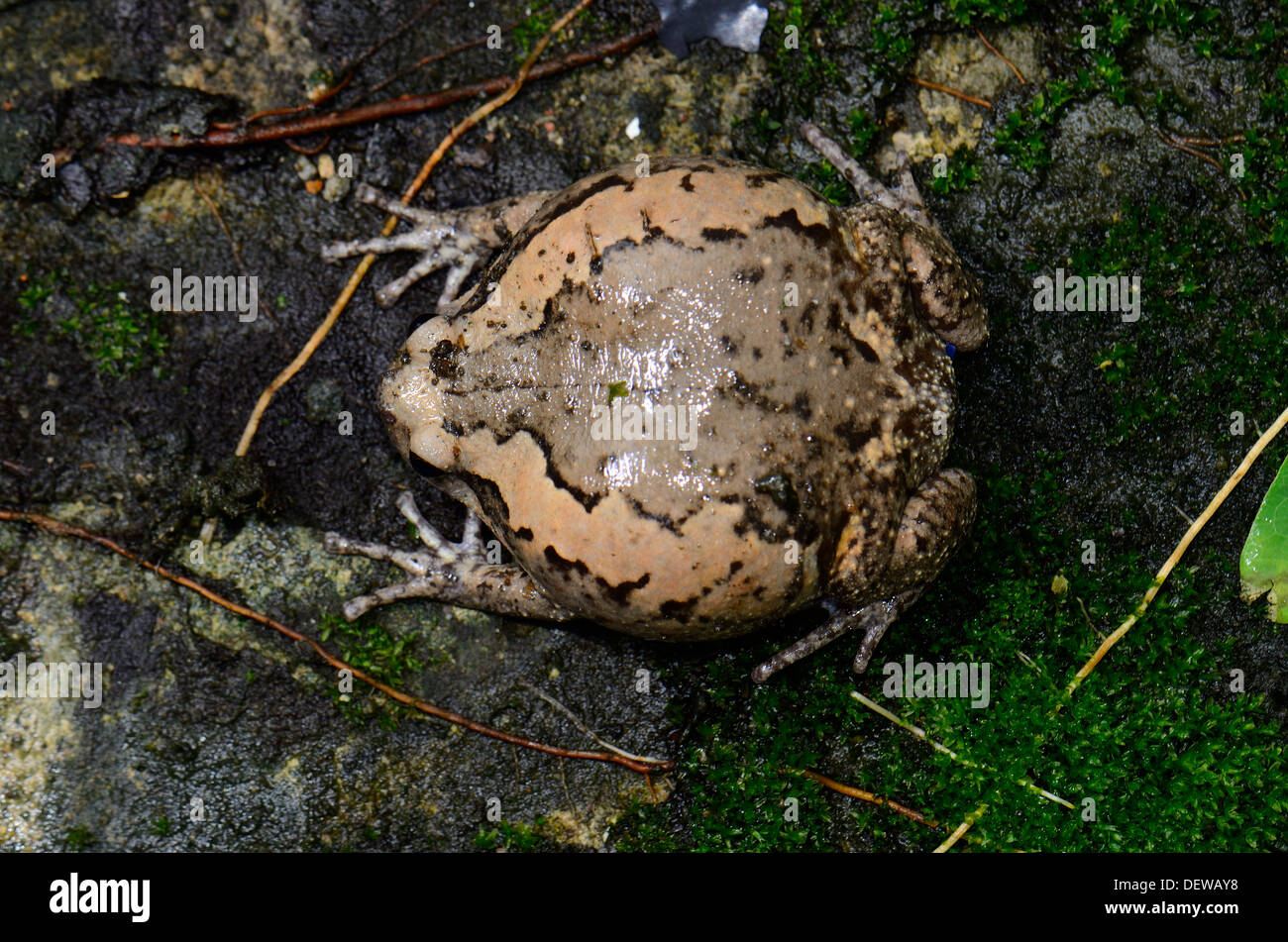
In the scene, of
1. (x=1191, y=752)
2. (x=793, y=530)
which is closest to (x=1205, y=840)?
(x=1191, y=752)

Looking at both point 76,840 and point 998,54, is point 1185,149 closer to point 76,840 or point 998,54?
point 998,54

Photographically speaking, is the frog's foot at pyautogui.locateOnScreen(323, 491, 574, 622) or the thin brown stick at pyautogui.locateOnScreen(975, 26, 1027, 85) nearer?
the frog's foot at pyautogui.locateOnScreen(323, 491, 574, 622)

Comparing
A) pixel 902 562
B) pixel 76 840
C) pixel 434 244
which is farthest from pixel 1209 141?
pixel 76 840

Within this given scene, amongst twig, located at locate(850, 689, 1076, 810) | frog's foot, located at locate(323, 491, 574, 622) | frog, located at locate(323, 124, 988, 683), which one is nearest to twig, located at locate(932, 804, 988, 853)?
twig, located at locate(850, 689, 1076, 810)

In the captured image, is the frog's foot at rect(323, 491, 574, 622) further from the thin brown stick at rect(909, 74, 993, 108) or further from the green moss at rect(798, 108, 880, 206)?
the thin brown stick at rect(909, 74, 993, 108)

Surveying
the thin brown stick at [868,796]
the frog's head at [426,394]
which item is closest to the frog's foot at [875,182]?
the frog's head at [426,394]

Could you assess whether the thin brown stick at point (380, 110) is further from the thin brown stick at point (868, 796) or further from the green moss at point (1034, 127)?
the thin brown stick at point (868, 796)
